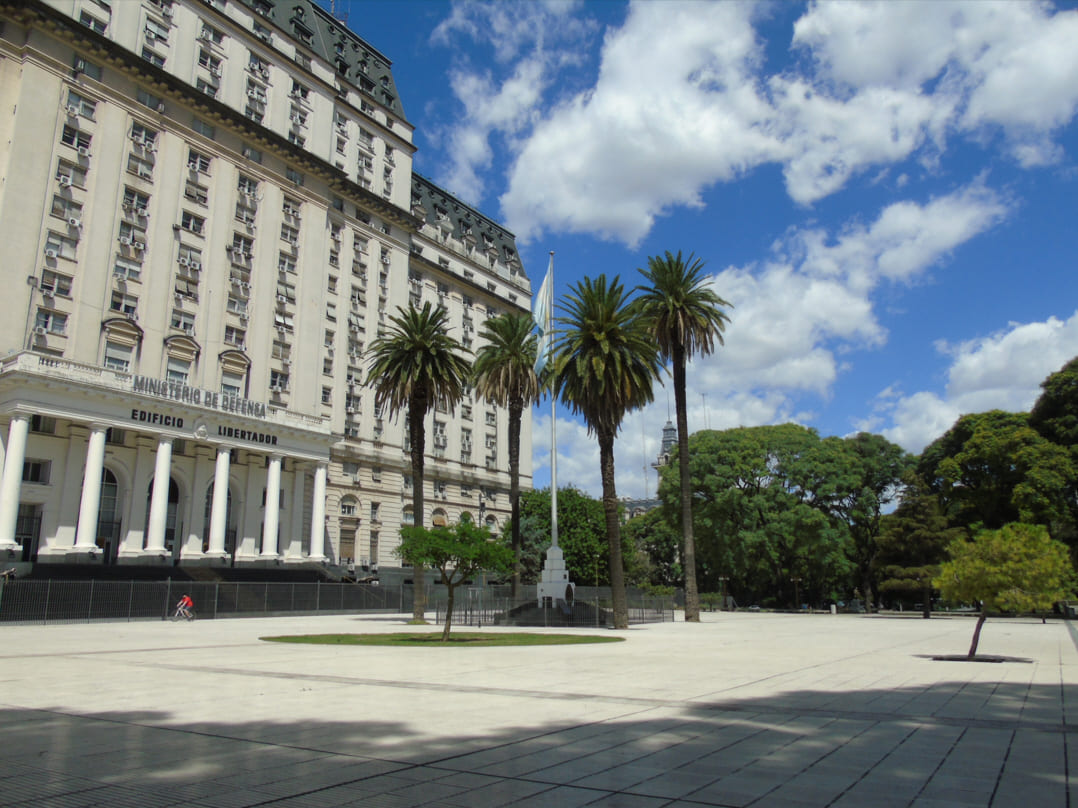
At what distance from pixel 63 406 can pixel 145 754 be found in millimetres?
42766

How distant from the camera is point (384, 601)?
5259 cm

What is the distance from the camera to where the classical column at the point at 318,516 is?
5716 centimetres

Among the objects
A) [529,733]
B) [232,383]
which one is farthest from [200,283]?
[529,733]

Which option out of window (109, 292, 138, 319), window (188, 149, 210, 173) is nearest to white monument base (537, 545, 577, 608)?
window (109, 292, 138, 319)

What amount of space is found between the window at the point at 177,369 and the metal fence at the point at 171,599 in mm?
17892

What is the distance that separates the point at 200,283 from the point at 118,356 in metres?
8.97

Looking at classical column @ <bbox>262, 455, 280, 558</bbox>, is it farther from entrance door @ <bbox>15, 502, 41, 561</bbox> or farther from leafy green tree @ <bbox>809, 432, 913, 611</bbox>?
leafy green tree @ <bbox>809, 432, 913, 611</bbox>

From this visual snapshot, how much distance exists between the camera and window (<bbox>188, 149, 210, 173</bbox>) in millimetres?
56625

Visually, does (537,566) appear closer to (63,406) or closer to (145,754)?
(63,406)

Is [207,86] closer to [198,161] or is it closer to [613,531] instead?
[198,161]

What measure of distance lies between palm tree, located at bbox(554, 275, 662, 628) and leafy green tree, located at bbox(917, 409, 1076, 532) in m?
29.5

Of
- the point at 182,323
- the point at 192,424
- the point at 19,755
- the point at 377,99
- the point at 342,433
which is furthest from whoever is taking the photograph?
the point at 377,99

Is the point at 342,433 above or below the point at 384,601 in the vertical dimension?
above

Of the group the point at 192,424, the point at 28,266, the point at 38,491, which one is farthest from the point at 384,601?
the point at 28,266
